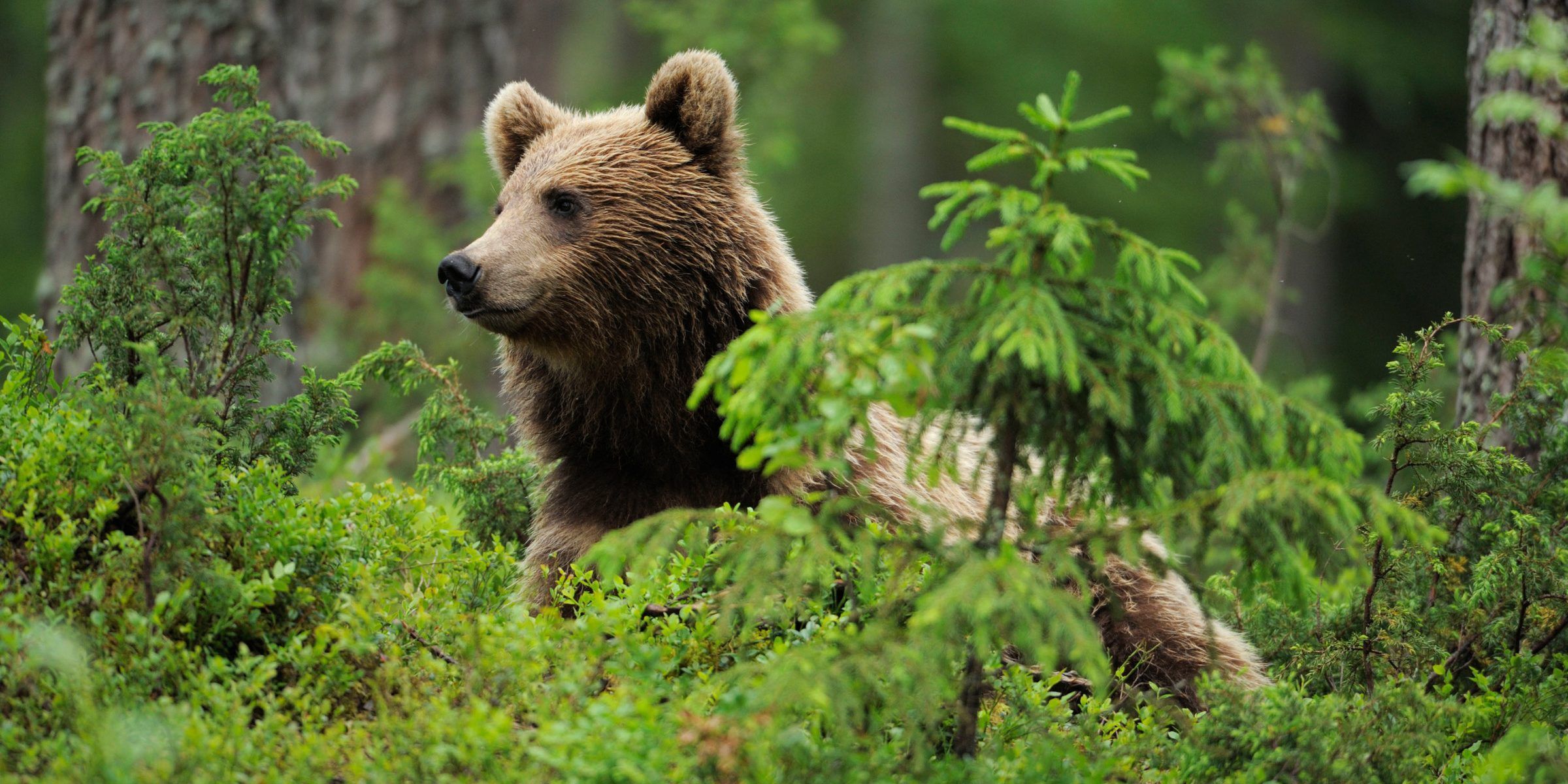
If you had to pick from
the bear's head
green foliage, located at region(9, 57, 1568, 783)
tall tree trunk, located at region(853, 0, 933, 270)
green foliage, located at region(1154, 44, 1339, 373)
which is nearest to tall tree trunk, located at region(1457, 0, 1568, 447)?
green foliage, located at region(9, 57, 1568, 783)

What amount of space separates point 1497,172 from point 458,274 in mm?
3883

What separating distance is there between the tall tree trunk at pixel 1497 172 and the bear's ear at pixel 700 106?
2.73 meters

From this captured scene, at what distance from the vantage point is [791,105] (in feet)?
41.5

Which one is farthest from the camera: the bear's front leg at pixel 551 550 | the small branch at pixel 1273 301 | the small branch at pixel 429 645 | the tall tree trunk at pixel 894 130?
the tall tree trunk at pixel 894 130

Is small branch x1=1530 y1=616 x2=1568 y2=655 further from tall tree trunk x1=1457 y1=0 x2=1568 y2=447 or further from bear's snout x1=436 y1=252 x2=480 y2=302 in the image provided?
bear's snout x1=436 y1=252 x2=480 y2=302

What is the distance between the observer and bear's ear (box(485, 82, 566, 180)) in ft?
18.2

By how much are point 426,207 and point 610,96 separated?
9.45ft

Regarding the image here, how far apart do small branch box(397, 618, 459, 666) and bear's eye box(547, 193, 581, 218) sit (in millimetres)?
1959

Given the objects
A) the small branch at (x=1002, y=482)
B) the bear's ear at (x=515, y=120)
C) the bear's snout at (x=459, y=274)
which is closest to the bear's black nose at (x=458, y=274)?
the bear's snout at (x=459, y=274)

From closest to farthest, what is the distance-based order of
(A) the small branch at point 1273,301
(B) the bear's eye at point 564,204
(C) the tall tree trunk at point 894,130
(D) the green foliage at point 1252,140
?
(B) the bear's eye at point 564,204
(A) the small branch at point 1273,301
(D) the green foliage at point 1252,140
(C) the tall tree trunk at point 894,130

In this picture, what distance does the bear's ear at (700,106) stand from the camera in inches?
204

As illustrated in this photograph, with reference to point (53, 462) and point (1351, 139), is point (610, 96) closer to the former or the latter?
point (53, 462)

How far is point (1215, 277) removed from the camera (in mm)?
8656

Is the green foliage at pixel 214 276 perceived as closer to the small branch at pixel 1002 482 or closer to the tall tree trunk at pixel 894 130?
the small branch at pixel 1002 482
